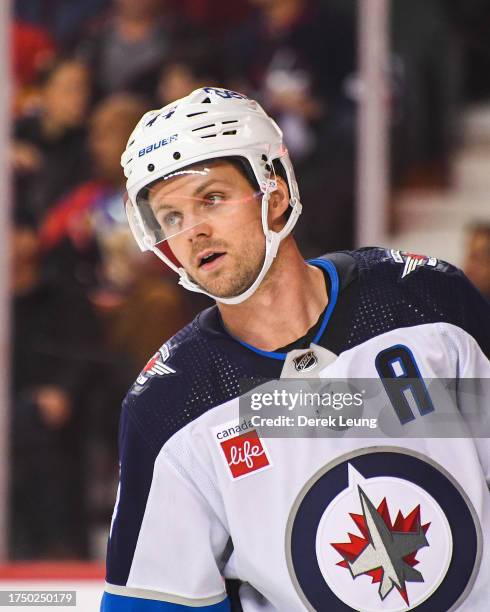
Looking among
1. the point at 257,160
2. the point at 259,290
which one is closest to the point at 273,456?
the point at 259,290

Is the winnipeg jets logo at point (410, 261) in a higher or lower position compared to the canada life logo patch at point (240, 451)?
higher

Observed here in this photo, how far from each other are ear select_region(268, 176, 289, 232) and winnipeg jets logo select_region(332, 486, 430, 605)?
1.40ft

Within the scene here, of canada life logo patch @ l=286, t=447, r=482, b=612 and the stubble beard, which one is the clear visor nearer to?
the stubble beard

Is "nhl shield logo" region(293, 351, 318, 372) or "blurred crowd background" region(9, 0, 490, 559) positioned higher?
"blurred crowd background" region(9, 0, 490, 559)

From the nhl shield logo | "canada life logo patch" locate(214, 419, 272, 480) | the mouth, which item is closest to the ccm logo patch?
"canada life logo patch" locate(214, 419, 272, 480)

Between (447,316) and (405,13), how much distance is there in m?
2.01

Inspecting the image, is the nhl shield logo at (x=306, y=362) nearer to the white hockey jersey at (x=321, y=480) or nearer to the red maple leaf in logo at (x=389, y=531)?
the white hockey jersey at (x=321, y=480)

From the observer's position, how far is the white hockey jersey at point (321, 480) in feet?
5.33

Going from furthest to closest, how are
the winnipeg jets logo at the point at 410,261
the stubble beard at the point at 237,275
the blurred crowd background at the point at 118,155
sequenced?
the blurred crowd background at the point at 118,155, the winnipeg jets logo at the point at 410,261, the stubble beard at the point at 237,275

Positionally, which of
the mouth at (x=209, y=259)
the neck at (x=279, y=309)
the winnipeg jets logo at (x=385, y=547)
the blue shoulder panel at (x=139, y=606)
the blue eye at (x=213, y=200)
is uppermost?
the blue eye at (x=213, y=200)

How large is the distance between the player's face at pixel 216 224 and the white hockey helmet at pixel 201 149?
2 cm

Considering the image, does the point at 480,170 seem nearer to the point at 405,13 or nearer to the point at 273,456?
the point at 405,13

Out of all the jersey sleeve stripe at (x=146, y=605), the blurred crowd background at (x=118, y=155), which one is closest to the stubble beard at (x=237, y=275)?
the jersey sleeve stripe at (x=146, y=605)

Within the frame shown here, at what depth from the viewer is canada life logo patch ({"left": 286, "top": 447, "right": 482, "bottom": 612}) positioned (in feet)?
5.33
